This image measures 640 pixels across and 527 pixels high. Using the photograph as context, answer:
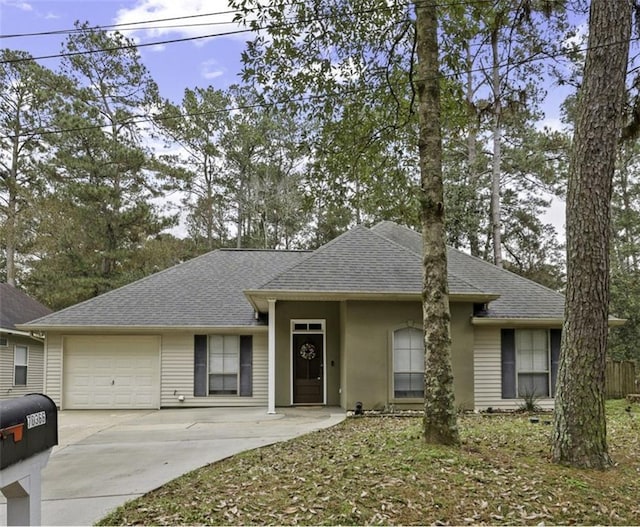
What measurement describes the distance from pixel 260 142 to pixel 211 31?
19696mm

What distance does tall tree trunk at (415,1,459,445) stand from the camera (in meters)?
6.49

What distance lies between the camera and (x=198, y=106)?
27.6 meters

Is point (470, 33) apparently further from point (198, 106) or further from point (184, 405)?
point (198, 106)

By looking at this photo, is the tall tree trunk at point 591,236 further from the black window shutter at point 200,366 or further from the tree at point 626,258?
the tree at point 626,258

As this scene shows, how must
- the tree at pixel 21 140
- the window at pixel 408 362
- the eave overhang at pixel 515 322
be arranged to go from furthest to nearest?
the tree at pixel 21 140, the eave overhang at pixel 515 322, the window at pixel 408 362

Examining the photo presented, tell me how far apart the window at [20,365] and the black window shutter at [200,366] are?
7558mm

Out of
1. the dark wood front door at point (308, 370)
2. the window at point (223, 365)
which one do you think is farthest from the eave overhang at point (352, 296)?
the window at point (223, 365)

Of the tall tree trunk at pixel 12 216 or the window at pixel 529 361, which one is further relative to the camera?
the tall tree trunk at pixel 12 216

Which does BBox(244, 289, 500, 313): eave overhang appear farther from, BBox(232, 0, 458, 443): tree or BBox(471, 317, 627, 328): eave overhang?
BBox(232, 0, 458, 443): tree

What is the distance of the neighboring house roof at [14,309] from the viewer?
1684 centimetres

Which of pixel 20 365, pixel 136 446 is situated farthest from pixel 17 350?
pixel 136 446

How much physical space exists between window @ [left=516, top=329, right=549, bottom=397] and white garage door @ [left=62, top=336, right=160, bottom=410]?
9097mm

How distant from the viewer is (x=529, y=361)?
42.8 ft

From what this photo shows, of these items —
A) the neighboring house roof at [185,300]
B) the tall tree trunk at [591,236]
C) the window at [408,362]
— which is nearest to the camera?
the tall tree trunk at [591,236]
